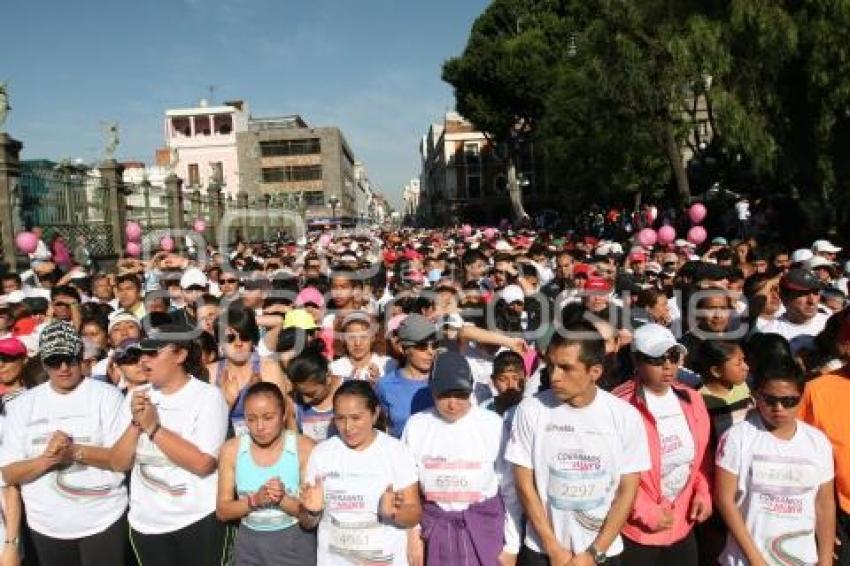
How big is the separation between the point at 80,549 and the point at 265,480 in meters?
1.18

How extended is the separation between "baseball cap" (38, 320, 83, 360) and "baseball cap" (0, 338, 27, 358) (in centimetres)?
73

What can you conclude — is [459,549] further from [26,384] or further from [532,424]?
[26,384]

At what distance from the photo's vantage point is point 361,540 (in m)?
3.30

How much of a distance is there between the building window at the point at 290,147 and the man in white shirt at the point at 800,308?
66.9 metres

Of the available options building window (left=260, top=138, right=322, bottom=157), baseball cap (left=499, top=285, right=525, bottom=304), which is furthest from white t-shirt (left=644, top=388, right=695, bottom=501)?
building window (left=260, top=138, right=322, bottom=157)

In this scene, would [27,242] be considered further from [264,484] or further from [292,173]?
[292,173]

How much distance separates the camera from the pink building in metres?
69.1

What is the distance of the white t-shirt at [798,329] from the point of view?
498 centimetres

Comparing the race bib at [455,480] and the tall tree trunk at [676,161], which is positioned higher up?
the tall tree trunk at [676,161]

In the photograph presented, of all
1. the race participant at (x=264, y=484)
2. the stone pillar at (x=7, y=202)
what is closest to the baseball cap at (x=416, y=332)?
the race participant at (x=264, y=484)

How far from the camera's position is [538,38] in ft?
134

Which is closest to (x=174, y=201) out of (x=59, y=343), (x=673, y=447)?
(x=59, y=343)

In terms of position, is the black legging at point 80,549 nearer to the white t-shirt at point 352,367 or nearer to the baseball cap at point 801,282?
the white t-shirt at point 352,367

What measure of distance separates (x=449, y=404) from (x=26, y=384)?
2766 mm
